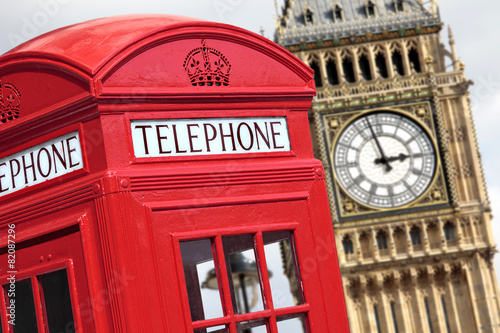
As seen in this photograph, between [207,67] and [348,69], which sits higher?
[348,69]

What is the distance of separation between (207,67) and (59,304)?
1.01 m

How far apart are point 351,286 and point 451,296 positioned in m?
3.11

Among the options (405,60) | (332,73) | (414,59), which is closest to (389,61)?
(405,60)

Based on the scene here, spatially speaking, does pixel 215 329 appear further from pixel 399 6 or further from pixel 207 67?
pixel 399 6

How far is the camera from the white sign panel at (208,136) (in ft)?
11.9

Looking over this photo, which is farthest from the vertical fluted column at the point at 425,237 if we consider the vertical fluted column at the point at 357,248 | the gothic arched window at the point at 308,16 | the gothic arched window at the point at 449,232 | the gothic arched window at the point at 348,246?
the gothic arched window at the point at 308,16

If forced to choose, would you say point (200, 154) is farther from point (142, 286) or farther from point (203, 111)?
point (142, 286)

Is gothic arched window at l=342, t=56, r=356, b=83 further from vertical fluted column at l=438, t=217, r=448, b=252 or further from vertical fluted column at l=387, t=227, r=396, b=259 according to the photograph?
vertical fluted column at l=438, t=217, r=448, b=252

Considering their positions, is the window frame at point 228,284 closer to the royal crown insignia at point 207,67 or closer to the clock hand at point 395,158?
the royal crown insignia at point 207,67

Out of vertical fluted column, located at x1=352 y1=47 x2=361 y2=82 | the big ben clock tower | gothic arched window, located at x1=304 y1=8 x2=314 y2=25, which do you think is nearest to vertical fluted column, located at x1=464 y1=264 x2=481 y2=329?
the big ben clock tower

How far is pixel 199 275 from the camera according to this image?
377 cm

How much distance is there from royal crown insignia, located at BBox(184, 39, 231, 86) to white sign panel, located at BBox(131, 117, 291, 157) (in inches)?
6.0

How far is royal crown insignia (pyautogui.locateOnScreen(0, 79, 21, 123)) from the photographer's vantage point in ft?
12.4

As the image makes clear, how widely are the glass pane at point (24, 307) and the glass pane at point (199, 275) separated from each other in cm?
55
